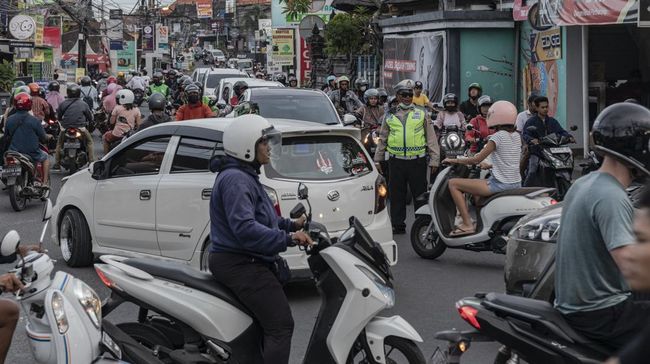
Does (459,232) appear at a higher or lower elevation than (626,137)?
lower

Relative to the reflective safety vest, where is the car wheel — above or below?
below

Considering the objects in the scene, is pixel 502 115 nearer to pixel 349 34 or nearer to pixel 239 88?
pixel 239 88

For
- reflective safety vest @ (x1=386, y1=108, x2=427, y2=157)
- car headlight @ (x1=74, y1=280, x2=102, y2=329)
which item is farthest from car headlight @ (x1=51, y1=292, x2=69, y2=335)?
reflective safety vest @ (x1=386, y1=108, x2=427, y2=157)

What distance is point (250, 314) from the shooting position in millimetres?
5734

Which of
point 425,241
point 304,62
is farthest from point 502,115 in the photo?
point 304,62

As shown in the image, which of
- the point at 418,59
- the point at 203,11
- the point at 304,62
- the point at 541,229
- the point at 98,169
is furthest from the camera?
the point at 203,11

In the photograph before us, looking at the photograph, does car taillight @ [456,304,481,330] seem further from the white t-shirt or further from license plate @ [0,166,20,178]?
license plate @ [0,166,20,178]

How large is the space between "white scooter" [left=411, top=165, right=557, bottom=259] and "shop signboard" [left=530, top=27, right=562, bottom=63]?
11.4 m

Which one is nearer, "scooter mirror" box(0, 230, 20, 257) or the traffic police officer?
"scooter mirror" box(0, 230, 20, 257)

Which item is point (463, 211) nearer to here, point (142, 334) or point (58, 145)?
point (142, 334)

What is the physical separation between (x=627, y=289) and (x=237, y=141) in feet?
7.64

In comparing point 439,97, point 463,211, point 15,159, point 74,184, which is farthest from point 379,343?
point 439,97

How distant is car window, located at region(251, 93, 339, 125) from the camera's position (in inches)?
630

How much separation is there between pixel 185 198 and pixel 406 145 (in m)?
3.84
